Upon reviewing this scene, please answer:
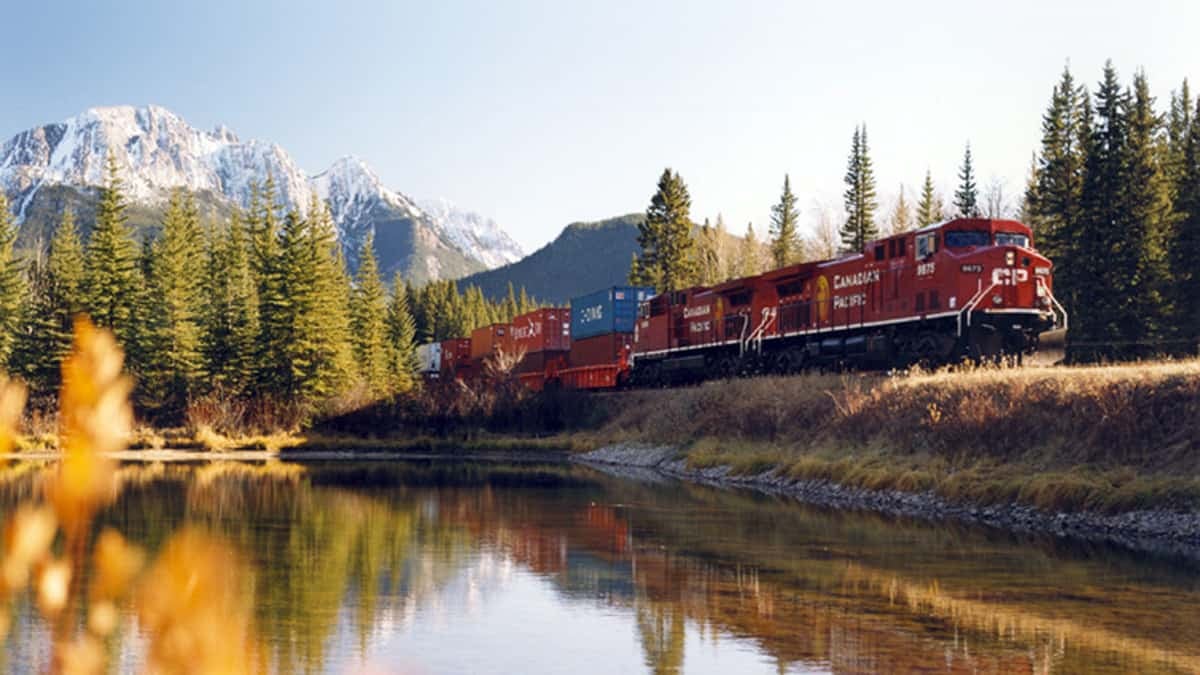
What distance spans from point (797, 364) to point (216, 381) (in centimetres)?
4449

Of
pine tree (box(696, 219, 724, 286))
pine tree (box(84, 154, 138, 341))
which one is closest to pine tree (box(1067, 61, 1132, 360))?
pine tree (box(84, 154, 138, 341))

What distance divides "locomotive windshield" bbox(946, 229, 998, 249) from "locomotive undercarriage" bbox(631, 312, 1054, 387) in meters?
2.34

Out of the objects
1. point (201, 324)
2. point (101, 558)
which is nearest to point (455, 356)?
point (201, 324)

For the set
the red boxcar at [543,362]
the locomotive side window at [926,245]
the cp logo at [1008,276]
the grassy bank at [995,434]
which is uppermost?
the locomotive side window at [926,245]

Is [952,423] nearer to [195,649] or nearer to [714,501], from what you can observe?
[714,501]

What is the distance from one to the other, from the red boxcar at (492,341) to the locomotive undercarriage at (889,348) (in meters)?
31.0

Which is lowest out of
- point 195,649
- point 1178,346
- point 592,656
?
point 592,656

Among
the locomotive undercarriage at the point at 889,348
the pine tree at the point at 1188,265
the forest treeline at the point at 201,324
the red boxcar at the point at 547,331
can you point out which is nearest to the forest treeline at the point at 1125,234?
the pine tree at the point at 1188,265

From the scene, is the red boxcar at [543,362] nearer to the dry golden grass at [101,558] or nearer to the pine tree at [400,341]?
the pine tree at [400,341]

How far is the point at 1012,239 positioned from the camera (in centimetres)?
3719

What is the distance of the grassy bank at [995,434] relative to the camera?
2638 centimetres

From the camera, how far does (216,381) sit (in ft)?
247

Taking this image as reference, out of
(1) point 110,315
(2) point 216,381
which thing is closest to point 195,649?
(2) point 216,381

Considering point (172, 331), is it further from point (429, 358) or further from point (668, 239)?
point (668, 239)
